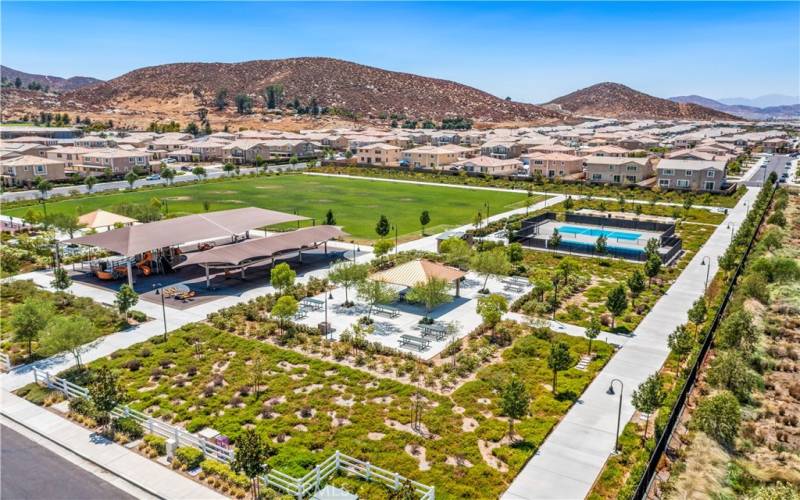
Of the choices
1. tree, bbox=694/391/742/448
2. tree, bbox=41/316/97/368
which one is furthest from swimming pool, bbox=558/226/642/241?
tree, bbox=41/316/97/368

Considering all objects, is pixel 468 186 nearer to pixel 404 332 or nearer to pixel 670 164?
pixel 670 164

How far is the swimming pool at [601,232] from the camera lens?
6115 cm

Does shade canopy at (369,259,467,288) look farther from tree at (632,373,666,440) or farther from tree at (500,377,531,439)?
tree at (632,373,666,440)

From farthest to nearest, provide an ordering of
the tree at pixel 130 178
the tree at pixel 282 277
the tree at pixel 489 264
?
the tree at pixel 130 178 < the tree at pixel 489 264 < the tree at pixel 282 277

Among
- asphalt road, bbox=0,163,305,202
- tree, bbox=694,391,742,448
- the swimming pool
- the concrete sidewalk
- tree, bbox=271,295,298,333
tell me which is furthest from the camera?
asphalt road, bbox=0,163,305,202

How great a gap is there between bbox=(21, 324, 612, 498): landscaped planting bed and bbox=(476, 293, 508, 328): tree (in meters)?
2.10

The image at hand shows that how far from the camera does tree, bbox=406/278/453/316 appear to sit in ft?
119

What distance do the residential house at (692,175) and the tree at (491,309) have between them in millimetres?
66773

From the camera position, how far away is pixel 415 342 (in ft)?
107

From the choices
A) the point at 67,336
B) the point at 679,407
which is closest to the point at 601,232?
the point at 679,407

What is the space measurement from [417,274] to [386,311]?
3.34 meters

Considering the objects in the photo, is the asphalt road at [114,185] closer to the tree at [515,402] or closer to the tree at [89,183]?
the tree at [89,183]

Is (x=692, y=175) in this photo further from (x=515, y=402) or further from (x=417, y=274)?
(x=515, y=402)

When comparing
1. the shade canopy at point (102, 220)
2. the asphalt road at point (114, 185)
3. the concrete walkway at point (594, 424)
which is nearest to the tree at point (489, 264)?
the concrete walkway at point (594, 424)
